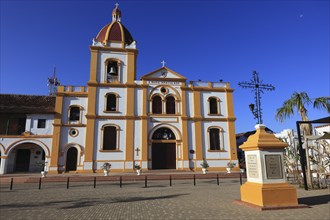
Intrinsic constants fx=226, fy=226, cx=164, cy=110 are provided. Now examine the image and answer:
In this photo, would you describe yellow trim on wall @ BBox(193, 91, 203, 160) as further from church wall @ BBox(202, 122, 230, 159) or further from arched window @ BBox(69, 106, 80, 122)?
arched window @ BBox(69, 106, 80, 122)

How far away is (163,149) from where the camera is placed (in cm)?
2377

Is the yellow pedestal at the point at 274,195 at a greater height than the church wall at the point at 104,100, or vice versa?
the church wall at the point at 104,100

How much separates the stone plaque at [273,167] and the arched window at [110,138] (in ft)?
56.9

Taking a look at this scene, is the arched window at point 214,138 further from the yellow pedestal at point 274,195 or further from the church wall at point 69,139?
the yellow pedestal at point 274,195

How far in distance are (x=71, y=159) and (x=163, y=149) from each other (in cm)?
923

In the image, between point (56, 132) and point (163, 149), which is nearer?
point (56, 132)

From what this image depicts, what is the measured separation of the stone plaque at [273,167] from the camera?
7.61 metres

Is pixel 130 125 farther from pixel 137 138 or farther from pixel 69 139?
pixel 69 139

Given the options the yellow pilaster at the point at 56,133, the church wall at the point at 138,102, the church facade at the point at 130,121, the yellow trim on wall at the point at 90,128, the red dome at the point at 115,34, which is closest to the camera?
the yellow pilaster at the point at 56,133

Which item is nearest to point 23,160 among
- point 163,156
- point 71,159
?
point 71,159

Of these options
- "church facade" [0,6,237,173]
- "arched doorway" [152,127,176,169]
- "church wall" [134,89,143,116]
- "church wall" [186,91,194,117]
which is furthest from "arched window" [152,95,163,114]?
"church wall" [186,91,194,117]

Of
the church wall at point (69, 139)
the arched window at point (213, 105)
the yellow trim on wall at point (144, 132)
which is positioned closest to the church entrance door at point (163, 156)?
the yellow trim on wall at point (144, 132)

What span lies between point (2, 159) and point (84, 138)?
7.84 meters

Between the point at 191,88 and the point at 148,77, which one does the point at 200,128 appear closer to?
the point at 191,88
